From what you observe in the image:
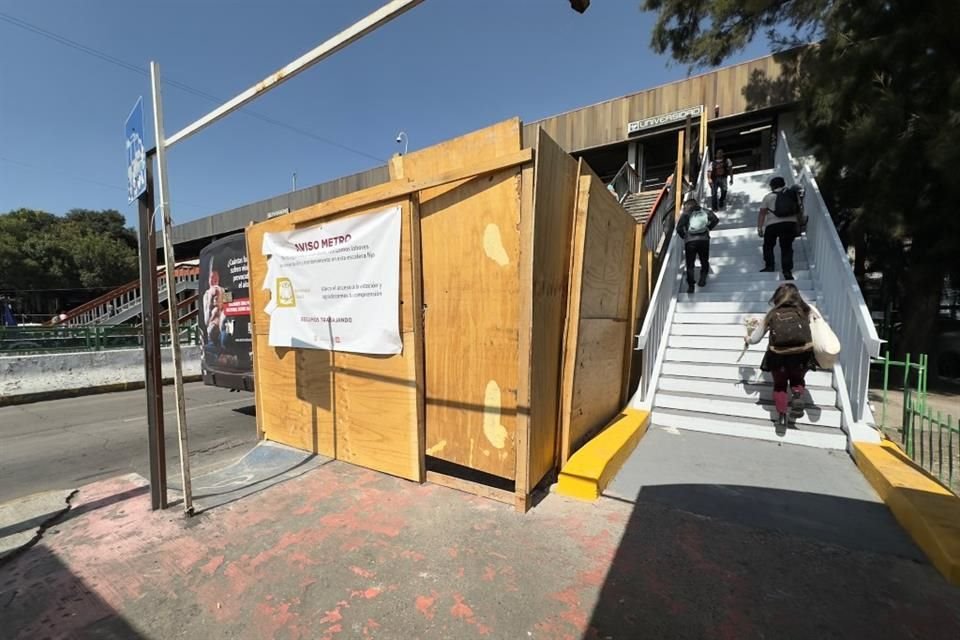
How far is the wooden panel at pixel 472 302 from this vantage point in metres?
3.18

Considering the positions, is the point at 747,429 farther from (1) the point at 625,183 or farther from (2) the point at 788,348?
(1) the point at 625,183

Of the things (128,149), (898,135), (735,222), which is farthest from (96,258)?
(898,135)

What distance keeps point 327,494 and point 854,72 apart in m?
10.8

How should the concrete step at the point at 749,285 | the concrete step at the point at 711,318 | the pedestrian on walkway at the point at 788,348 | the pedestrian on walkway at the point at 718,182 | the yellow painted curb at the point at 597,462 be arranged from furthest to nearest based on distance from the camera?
the pedestrian on walkway at the point at 718,182 < the concrete step at the point at 749,285 < the concrete step at the point at 711,318 < the pedestrian on walkway at the point at 788,348 < the yellow painted curb at the point at 597,462

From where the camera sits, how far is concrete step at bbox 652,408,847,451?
4.49 m

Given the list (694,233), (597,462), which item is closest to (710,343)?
(694,233)

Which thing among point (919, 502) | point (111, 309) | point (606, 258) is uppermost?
point (606, 258)

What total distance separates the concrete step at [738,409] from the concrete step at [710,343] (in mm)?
981

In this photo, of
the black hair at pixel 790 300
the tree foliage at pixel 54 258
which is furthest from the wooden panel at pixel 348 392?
the tree foliage at pixel 54 258

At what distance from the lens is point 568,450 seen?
370 cm

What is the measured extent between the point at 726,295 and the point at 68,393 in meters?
13.4

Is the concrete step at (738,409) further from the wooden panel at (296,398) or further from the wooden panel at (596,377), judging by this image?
the wooden panel at (296,398)

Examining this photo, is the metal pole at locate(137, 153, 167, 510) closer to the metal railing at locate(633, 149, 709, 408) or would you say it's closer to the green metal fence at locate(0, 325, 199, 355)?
the metal railing at locate(633, 149, 709, 408)

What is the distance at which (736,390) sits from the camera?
5.37 metres
